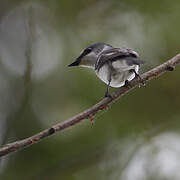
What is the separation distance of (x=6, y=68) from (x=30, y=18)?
1.70 meters

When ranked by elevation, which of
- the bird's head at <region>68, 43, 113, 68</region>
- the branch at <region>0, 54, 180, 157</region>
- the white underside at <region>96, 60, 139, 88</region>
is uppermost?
the bird's head at <region>68, 43, 113, 68</region>

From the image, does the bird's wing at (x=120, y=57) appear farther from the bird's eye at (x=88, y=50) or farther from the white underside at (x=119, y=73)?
the bird's eye at (x=88, y=50)

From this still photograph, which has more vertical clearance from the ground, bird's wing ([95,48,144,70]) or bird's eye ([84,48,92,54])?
bird's eye ([84,48,92,54])

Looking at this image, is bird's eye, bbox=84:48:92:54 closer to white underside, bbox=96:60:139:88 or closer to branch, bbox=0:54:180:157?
white underside, bbox=96:60:139:88

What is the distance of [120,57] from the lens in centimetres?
249

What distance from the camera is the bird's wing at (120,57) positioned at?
2362 millimetres

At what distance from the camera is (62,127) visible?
178 centimetres

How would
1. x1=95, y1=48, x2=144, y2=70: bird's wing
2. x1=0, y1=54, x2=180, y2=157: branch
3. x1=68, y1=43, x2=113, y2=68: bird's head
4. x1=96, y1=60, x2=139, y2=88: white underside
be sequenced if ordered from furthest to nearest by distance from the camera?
x1=68, y1=43, x2=113, y2=68: bird's head < x1=96, y1=60, x2=139, y2=88: white underside < x1=95, y1=48, x2=144, y2=70: bird's wing < x1=0, y1=54, x2=180, y2=157: branch

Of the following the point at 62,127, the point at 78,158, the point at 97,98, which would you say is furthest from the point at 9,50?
the point at 62,127

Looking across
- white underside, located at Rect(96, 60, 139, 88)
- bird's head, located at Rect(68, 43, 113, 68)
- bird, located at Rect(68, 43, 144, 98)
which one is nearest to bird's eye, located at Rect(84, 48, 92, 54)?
bird's head, located at Rect(68, 43, 113, 68)

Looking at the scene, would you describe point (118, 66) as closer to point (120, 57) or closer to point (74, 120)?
point (120, 57)

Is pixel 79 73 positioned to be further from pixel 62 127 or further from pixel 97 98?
pixel 62 127

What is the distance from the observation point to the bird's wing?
7.75 feet

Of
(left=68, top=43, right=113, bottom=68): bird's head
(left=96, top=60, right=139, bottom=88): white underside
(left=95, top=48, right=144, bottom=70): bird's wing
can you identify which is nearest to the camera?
(left=95, top=48, right=144, bottom=70): bird's wing
